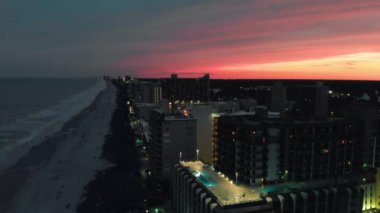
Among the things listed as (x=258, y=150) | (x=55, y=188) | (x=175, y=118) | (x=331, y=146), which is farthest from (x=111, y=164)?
(x=331, y=146)

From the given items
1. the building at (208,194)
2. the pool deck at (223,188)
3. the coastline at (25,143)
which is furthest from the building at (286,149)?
the coastline at (25,143)

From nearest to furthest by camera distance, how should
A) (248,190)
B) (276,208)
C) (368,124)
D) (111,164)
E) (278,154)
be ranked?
(276,208) → (248,190) → (278,154) → (368,124) → (111,164)

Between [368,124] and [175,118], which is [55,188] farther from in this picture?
[368,124]

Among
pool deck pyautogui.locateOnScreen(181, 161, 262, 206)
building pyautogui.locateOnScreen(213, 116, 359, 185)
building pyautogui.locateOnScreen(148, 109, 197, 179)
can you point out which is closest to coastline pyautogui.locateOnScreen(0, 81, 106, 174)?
building pyautogui.locateOnScreen(148, 109, 197, 179)

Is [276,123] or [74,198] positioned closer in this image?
[276,123]

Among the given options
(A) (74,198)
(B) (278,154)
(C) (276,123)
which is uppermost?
(C) (276,123)

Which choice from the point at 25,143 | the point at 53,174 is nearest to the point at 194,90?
the point at 25,143

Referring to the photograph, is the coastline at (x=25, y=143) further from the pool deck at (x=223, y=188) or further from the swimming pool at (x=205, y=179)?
the swimming pool at (x=205, y=179)

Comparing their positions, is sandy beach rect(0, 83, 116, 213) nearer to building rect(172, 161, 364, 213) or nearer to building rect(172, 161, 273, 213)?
building rect(172, 161, 273, 213)
